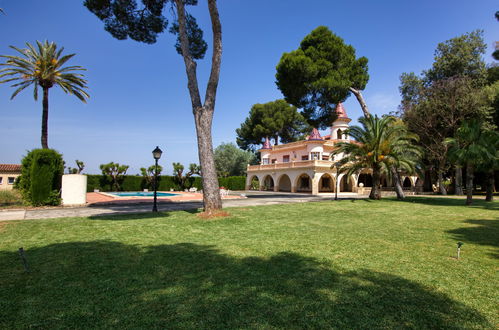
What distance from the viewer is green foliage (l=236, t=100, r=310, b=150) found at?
48.7 m

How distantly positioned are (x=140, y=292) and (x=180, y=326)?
44.4 inches

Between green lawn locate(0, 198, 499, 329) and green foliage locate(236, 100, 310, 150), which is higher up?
green foliage locate(236, 100, 310, 150)

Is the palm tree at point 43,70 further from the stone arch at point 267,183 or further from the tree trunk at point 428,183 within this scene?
the tree trunk at point 428,183

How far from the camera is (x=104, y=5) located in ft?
43.9

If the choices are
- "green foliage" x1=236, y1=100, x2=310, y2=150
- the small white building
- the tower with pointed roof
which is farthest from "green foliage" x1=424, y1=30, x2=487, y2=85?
the small white building

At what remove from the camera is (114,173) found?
32.0 m

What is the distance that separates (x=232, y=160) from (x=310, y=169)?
78.6ft

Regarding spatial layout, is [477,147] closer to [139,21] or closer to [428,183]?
[139,21]

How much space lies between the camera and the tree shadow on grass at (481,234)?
21.3 ft

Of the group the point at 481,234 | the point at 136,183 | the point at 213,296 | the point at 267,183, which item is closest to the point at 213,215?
the point at 213,296

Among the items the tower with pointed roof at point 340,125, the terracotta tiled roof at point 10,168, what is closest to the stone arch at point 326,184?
the tower with pointed roof at point 340,125

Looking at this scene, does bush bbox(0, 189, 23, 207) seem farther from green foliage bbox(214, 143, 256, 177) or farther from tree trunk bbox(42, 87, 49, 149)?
green foliage bbox(214, 143, 256, 177)

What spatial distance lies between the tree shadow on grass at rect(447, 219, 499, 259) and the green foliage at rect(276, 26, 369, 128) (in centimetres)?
1472

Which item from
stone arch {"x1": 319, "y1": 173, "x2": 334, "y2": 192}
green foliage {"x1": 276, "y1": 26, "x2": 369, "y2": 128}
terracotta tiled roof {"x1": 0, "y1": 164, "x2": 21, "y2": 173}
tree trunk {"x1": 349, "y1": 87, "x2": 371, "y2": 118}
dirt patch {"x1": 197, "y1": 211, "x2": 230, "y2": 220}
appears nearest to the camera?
dirt patch {"x1": 197, "y1": 211, "x2": 230, "y2": 220}
